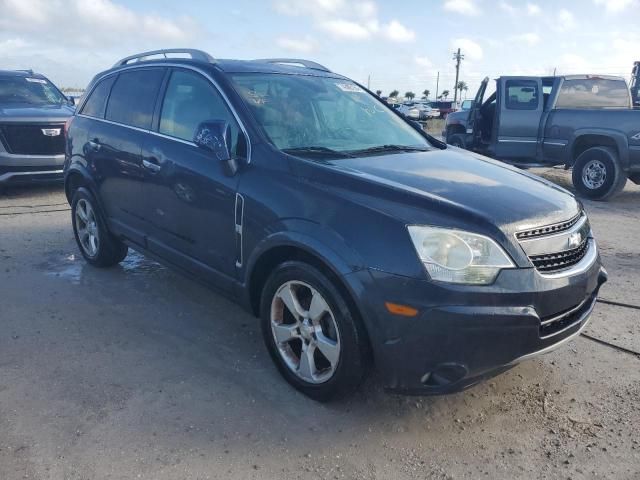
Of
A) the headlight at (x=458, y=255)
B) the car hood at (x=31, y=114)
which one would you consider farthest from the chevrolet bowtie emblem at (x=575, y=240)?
the car hood at (x=31, y=114)

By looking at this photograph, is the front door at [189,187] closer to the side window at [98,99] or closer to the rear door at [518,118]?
the side window at [98,99]

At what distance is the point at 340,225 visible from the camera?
109 inches

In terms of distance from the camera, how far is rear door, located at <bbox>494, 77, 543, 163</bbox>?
10.2 metres

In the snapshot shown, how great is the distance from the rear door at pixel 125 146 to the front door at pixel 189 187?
16cm

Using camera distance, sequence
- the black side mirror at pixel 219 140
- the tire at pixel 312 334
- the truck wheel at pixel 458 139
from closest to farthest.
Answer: the tire at pixel 312 334 → the black side mirror at pixel 219 140 → the truck wheel at pixel 458 139

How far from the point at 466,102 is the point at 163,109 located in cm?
2393

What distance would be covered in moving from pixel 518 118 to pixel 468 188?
26.6 feet

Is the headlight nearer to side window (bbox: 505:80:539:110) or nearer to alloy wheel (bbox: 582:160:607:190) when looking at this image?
alloy wheel (bbox: 582:160:607:190)

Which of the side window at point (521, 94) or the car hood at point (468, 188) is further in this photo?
the side window at point (521, 94)

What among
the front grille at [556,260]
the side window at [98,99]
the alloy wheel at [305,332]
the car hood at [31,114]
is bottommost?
the alloy wheel at [305,332]

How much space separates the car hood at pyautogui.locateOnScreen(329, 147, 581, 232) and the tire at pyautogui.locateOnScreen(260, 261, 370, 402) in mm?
624

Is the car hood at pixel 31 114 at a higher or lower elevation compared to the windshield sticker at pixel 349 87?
lower

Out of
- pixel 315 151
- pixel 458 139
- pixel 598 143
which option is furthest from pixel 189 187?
pixel 458 139

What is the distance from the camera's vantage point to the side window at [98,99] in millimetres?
4988
